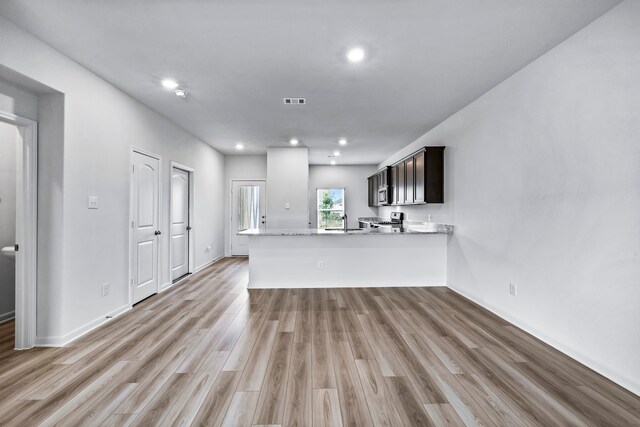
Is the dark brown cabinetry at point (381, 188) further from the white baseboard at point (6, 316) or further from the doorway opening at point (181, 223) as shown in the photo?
the white baseboard at point (6, 316)

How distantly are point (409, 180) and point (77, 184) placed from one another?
15.4 feet

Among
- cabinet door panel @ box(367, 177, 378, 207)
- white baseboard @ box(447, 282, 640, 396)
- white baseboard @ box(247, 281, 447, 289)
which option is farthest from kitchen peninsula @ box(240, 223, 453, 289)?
cabinet door panel @ box(367, 177, 378, 207)

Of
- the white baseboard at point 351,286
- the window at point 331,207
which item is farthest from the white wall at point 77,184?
the window at point 331,207

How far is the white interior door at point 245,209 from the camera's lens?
7.56m

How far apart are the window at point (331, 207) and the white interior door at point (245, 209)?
209 cm

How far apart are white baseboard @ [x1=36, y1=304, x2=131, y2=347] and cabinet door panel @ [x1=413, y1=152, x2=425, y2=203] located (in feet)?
14.7

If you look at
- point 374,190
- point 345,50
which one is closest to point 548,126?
point 345,50

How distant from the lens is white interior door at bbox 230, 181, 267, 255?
7559mm

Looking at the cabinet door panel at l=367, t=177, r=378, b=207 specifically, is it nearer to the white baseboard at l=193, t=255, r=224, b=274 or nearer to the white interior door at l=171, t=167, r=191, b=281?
the white baseboard at l=193, t=255, r=224, b=274

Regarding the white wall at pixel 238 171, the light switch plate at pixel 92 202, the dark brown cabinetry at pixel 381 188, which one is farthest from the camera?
the white wall at pixel 238 171

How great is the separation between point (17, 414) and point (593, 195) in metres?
4.14

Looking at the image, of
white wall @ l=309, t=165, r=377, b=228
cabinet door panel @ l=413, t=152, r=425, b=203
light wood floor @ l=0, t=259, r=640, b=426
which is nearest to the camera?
light wood floor @ l=0, t=259, r=640, b=426

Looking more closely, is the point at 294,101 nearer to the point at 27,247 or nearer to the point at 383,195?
the point at 27,247

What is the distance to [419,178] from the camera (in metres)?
4.95
